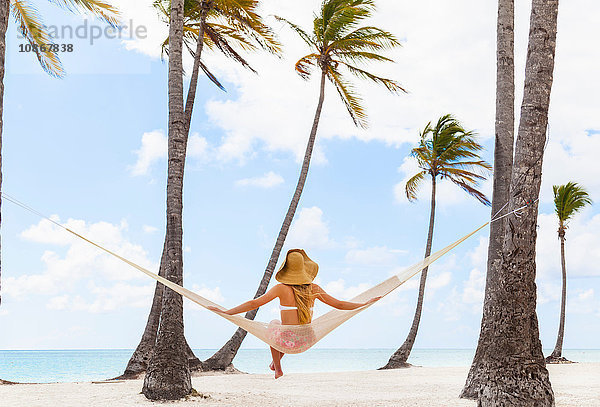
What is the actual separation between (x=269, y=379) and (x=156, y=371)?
11.1 feet

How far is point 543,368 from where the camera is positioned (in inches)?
205

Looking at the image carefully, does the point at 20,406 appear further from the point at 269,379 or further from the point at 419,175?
the point at 419,175

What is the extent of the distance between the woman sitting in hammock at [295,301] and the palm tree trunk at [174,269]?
193 centimetres

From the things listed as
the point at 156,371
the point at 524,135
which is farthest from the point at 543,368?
the point at 156,371

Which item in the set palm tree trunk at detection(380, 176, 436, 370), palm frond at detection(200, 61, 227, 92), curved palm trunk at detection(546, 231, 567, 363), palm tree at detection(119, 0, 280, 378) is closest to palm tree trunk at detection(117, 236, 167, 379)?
palm tree at detection(119, 0, 280, 378)

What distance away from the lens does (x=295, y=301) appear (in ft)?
16.4

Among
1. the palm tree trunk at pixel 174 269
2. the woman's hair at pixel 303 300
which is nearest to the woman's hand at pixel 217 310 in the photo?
the woman's hair at pixel 303 300

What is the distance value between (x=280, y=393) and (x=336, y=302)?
3.11m

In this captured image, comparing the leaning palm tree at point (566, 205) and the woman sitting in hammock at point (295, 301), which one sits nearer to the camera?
the woman sitting in hammock at point (295, 301)

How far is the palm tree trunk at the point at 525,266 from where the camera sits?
5105 mm

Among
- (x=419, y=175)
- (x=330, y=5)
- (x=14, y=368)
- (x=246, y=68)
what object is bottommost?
(x=14, y=368)

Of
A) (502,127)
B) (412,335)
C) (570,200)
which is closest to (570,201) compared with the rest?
(570,200)

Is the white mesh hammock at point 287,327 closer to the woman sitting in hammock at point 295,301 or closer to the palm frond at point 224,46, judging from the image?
the woman sitting in hammock at point 295,301

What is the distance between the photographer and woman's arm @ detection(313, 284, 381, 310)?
5.06m
